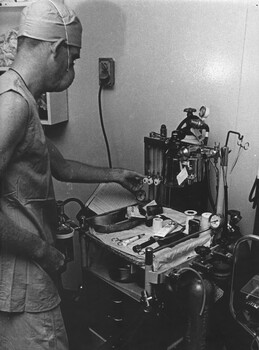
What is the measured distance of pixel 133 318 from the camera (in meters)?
1.61

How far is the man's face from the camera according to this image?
1.20 meters

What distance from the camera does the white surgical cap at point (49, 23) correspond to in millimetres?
1158

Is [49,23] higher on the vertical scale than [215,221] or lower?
higher

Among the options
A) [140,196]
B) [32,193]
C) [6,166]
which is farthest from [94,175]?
[6,166]

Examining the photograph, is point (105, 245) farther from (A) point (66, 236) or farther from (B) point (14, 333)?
(B) point (14, 333)

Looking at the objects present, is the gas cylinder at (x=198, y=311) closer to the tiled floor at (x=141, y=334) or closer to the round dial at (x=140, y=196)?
the tiled floor at (x=141, y=334)

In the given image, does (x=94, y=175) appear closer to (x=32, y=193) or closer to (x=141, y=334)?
(x=32, y=193)

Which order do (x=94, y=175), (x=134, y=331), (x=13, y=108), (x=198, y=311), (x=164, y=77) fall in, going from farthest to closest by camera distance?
(x=164, y=77) < (x=94, y=175) < (x=134, y=331) < (x=198, y=311) < (x=13, y=108)

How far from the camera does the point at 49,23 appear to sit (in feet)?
3.82

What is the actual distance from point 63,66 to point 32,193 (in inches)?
15.4

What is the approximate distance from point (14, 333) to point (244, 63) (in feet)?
4.16

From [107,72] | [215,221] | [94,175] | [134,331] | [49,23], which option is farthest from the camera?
[107,72]

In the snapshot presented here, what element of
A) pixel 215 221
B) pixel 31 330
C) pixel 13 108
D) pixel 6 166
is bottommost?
pixel 31 330

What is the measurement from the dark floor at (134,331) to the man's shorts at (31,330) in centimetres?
31
